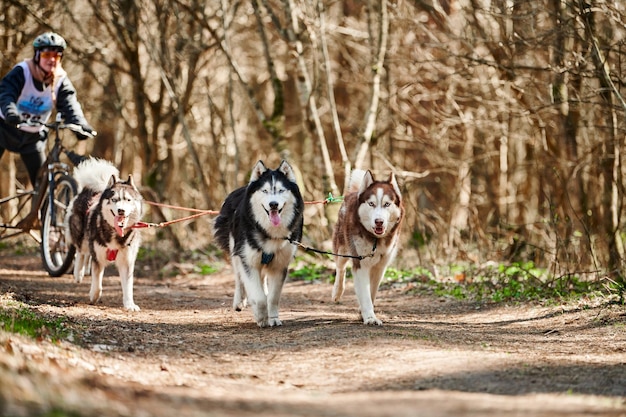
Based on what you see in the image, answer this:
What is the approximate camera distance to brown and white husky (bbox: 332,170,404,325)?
23.2ft

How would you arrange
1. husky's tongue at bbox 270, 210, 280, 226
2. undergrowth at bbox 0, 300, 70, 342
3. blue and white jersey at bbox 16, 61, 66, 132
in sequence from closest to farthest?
undergrowth at bbox 0, 300, 70, 342, husky's tongue at bbox 270, 210, 280, 226, blue and white jersey at bbox 16, 61, 66, 132

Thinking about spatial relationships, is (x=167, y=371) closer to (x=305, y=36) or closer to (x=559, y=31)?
(x=559, y=31)

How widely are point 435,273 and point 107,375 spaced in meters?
6.98

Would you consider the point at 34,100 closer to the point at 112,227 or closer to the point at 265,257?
the point at 112,227

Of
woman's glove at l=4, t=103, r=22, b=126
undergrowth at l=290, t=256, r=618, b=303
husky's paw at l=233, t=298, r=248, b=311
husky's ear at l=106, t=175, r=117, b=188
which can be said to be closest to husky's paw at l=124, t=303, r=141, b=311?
husky's paw at l=233, t=298, r=248, b=311

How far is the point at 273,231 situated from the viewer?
7031mm

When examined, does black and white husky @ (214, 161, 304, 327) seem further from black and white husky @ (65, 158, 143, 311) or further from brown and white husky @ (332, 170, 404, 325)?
black and white husky @ (65, 158, 143, 311)

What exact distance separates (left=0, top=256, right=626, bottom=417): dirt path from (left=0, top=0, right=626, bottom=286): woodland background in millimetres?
2024

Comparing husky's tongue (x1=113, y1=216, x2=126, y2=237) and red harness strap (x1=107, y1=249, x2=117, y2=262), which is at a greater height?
husky's tongue (x1=113, y1=216, x2=126, y2=237)

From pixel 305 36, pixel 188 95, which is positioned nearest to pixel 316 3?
pixel 305 36

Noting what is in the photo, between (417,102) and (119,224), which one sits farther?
(417,102)

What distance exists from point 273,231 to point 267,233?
55mm

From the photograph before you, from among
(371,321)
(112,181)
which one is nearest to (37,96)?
(112,181)

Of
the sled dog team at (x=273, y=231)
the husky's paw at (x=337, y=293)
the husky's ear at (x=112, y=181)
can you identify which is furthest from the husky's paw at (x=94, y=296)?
the husky's paw at (x=337, y=293)
